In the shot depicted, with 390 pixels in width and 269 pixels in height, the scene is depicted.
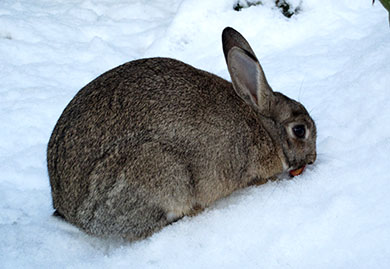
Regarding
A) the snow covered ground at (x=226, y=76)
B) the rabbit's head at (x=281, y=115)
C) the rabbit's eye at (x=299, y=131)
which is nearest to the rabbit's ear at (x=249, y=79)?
the rabbit's head at (x=281, y=115)

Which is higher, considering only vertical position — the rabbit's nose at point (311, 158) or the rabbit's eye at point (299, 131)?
the rabbit's eye at point (299, 131)

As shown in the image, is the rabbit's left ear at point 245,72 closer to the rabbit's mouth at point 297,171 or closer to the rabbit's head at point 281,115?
the rabbit's head at point 281,115

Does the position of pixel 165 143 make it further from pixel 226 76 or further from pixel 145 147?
pixel 226 76

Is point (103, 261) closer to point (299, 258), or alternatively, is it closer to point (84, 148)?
point (84, 148)

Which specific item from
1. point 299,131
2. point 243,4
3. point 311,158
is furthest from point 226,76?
point 311,158

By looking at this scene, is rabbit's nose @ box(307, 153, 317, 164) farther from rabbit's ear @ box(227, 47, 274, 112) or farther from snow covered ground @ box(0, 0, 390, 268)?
rabbit's ear @ box(227, 47, 274, 112)

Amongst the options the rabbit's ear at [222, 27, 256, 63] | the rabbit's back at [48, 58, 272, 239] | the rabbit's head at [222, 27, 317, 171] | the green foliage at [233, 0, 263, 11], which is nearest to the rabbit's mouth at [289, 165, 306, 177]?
the rabbit's head at [222, 27, 317, 171]

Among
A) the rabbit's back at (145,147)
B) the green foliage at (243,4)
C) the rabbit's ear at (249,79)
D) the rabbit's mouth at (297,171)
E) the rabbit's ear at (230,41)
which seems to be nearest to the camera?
the rabbit's back at (145,147)

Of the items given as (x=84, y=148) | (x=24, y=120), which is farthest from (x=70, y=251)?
(x=24, y=120)
